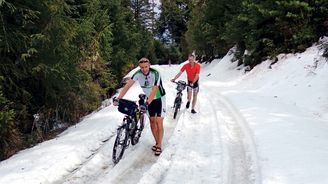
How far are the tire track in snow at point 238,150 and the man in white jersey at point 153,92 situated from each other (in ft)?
5.39

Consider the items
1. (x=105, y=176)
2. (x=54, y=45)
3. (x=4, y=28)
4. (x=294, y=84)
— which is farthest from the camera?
(x=294, y=84)

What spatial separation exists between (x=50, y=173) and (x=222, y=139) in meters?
4.36

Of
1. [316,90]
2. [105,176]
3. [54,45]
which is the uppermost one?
[54,45]

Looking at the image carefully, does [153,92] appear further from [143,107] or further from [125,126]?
[125,126]

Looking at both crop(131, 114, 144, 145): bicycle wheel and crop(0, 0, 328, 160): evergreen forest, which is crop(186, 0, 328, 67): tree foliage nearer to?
crop(0, 0, 328, 160): evergreen forest

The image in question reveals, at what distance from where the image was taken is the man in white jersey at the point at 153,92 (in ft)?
28.6

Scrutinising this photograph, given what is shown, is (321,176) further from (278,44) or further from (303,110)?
(278,44)

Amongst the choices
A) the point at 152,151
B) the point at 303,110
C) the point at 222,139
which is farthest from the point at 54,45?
the point at 303,110

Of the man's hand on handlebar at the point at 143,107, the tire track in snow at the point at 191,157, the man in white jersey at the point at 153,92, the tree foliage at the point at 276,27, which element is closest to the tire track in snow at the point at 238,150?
the tire track in snow at the point at 191,157

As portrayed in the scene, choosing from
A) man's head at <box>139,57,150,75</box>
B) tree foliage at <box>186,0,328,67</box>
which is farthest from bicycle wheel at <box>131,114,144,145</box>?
tree foliage at <box>186,0,328,67</box>

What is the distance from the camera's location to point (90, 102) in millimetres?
15719

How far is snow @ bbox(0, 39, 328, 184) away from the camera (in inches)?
285

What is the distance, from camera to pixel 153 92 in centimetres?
860

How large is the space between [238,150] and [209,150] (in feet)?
2.19
